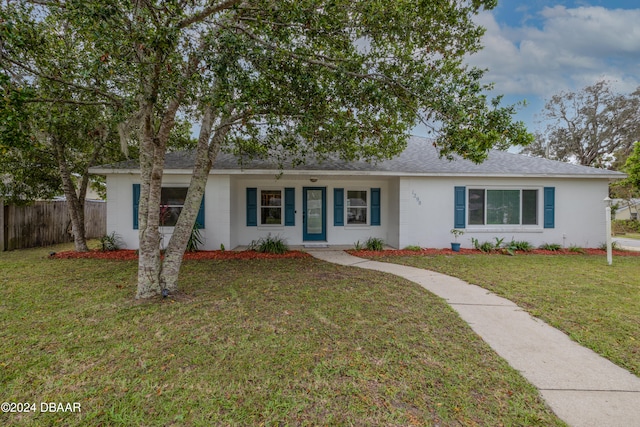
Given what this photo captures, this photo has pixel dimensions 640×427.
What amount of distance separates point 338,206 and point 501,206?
5.33 meters

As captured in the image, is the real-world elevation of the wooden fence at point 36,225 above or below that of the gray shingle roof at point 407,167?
below

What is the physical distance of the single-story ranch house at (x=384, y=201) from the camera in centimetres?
851

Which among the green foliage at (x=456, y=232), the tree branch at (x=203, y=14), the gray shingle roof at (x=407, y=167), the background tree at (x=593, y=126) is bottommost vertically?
the green foliage at (x=456, y=232)

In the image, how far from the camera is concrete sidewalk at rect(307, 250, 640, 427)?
2072 mm

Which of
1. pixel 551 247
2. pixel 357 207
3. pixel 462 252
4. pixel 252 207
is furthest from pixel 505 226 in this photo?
pixel 252 207

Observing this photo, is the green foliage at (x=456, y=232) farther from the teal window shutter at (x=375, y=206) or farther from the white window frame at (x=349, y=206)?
the white window frame at (x=349, y=206)

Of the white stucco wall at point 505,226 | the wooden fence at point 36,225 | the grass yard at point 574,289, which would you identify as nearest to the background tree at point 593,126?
the white stucco wall at point 505,226

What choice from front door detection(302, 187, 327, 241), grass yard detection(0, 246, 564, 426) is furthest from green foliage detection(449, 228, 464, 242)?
grass yard detection(0, 246, 564, 426)

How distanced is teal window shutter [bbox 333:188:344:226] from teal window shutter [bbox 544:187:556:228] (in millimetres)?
6525

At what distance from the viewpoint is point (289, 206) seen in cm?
987

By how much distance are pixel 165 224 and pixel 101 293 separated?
4.30 meters

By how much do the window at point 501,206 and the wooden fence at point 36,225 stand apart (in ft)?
47.6

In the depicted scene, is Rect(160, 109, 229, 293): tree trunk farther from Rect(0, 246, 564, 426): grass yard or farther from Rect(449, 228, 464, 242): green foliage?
Rect(449, 228, 464, 242): green foliage

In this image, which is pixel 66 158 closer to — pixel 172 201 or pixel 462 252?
pixel 172 201
